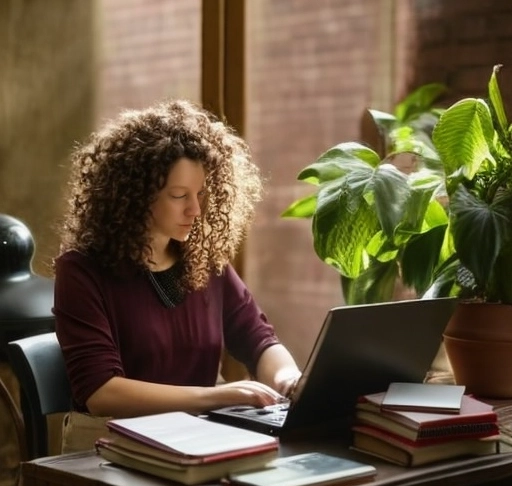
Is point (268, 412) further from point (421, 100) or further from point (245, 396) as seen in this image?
point (421, 100)

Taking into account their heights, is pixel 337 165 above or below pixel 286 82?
below

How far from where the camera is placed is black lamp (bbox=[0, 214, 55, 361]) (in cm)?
269

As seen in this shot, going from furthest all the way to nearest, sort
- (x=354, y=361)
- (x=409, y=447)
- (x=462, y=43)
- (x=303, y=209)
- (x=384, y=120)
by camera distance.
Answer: (x=462, y=43), (x=384, y=120), (x=303, y=209), (x=354, y=361), (x=409, y=447)

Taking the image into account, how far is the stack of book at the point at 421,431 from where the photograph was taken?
72.0 inches

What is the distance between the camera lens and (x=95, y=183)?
95.8 inches

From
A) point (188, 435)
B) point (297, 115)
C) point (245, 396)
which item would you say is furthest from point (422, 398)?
point (297, 115)

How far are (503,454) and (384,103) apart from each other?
1.68 meters

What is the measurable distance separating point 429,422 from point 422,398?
0.11 meters

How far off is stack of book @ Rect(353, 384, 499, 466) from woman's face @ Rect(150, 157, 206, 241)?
599 millimetres

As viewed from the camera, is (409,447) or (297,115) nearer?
(409,447)

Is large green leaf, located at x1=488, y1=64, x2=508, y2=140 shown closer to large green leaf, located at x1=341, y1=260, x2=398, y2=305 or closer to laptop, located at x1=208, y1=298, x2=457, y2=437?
large green leaf, located at x1=341, y1=260, x2=398, y2=305

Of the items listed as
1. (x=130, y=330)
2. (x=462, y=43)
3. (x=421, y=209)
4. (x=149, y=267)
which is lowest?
(x=130, y=330)

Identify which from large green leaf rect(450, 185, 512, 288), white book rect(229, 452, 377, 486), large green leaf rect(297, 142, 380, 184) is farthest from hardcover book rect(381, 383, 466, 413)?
large green leaf rect(297, 142, 380, 184)

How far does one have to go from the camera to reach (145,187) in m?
2.35
